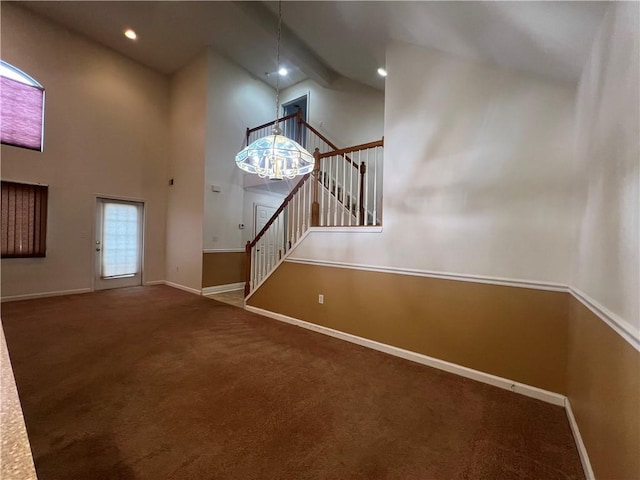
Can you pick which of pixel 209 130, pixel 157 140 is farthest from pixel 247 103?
pixel 157 140

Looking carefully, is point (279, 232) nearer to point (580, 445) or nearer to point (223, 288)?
point (223, 288)

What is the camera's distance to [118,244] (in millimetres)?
5934

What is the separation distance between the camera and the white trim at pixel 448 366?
2156mm

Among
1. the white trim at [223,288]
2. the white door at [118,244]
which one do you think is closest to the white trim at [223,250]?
the white trim at [223,288]

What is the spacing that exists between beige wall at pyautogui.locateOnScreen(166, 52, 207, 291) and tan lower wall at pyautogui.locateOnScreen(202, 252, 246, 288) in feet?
0.45

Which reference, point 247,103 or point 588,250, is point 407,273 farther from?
point 247,103

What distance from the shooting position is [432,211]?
2.73 metres

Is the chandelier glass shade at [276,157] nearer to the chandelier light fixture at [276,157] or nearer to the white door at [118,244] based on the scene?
the chandelier light fixture at [276,157]

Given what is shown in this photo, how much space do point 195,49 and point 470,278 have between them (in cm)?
673

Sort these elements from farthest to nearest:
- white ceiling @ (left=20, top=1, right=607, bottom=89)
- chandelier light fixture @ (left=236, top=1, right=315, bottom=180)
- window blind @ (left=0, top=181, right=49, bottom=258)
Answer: window blind @ (left=0, top=181, right=49, bottom=258), chandelier light fixture @ (left=236, top=1, right=315, bottom=180), white ceiling @ (left=20, top=1, right=607, bottom=89)

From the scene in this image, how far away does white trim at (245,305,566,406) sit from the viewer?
216 centimetres

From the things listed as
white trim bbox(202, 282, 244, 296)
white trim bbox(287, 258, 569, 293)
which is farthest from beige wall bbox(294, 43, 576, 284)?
white trim bbox(202, 282, 244, 296)

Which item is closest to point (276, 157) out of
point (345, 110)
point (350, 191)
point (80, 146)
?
point (350, 191)

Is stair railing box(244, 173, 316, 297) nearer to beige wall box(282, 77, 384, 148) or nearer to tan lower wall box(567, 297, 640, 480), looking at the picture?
beige wall box(282, 77, 384, 148)
